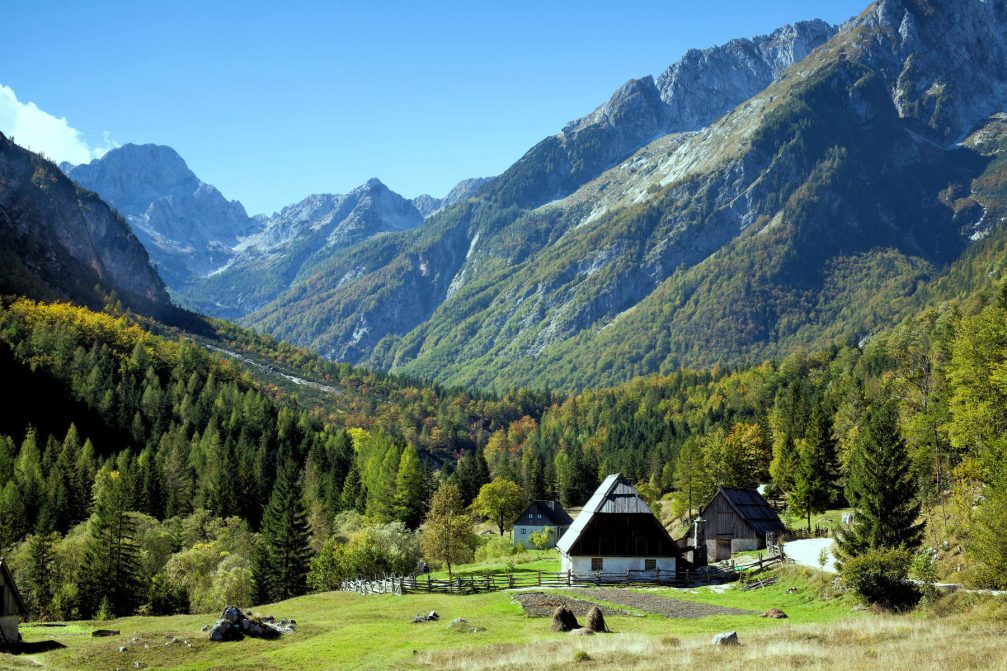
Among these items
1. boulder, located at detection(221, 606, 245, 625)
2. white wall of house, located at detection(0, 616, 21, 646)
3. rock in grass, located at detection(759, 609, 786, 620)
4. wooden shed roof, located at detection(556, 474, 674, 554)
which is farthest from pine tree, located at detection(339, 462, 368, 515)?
rock in grass, located at detection(759, 609, 786, 620)

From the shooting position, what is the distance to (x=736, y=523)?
305 ft

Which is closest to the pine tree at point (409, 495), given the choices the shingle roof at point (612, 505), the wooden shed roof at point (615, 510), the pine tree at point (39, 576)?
the wooden shed roof at point (615, 510)

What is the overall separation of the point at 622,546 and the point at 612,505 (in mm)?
3767

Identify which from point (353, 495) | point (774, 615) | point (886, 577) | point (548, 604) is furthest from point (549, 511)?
point (886, 577)

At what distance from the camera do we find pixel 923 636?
3616cm

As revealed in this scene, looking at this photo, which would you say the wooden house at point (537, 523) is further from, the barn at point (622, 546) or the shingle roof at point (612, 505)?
the barn at point (622, 546)

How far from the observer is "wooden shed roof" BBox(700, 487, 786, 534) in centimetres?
9238

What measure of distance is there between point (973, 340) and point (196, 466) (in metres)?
117

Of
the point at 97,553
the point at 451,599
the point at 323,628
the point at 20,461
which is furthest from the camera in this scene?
the point at 20,461

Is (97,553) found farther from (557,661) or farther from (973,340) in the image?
(973,340)

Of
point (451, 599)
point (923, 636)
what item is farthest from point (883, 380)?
point (923, 636)

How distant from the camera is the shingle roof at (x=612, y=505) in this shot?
79000mm

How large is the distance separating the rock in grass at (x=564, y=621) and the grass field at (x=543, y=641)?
85cm

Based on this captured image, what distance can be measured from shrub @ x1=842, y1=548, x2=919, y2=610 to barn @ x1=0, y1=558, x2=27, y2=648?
47.5m
